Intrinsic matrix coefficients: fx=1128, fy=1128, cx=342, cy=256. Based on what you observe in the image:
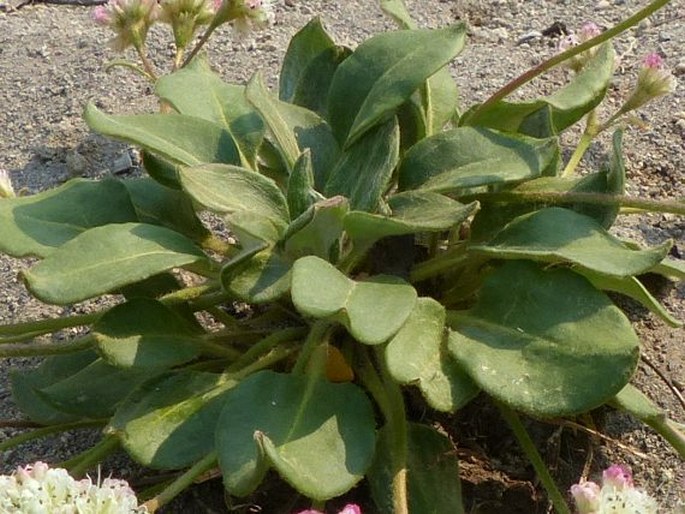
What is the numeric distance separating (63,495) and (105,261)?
0.99ft

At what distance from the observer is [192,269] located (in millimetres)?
1615

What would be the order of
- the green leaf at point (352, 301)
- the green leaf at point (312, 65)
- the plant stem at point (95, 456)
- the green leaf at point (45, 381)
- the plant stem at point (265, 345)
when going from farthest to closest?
the green leaf at point (312, 65) < the green leaf at point (45, 381) < the plant stem at point (265, 345) < the plant stem at point (95, 456) < the green leaf at point (352, 301)

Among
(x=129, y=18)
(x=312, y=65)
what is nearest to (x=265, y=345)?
(x=312, y=65)

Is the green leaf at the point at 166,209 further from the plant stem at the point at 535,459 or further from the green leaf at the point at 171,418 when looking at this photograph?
the plant stem at the point at 535,459

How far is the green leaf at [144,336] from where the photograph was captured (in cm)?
143

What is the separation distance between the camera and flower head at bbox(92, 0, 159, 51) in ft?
6.60

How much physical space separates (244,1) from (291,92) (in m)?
0.25

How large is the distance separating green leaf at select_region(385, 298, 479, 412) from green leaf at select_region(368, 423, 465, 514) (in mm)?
135

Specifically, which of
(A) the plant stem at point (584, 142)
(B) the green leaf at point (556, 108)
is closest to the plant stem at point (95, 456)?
(B) the green leaf at point (556, 108)

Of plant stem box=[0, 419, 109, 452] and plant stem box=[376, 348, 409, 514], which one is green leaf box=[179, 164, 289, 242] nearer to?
plant stem box=[376, 348, 409, 514]

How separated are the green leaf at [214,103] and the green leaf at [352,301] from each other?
427mm

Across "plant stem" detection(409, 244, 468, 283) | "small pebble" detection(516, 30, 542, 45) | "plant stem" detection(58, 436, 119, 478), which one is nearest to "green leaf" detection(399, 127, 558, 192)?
"plant stem" detection(409, 244, 468, 283)

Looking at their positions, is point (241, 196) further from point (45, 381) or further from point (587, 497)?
point (587, 497)

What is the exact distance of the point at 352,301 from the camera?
1328 millimetres
